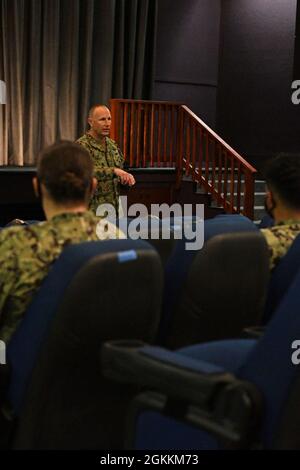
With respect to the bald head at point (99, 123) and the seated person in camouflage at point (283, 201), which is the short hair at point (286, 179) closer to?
the seated person in camouflage at point (283, 201)

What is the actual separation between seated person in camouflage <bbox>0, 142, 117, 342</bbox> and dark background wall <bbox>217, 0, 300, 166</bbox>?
7990 millimetres

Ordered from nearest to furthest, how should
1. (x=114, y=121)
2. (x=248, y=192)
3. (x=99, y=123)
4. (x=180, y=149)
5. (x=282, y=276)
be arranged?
1. (x=282, y=276)
2. (x=99, y=123)
3. (x=248, y=192)
4. (x=114, y=121)
5. (x=180, y=149)

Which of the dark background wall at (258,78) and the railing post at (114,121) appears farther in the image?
the dark background wall at (258,78)

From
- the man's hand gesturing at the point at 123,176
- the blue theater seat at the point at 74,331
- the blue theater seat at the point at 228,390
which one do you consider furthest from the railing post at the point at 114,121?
the blue theater seat at the point at 228,390

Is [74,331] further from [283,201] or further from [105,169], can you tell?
[105,169]

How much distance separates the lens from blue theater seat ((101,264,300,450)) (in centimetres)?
159

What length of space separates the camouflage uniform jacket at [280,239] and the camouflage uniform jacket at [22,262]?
34.4 inches

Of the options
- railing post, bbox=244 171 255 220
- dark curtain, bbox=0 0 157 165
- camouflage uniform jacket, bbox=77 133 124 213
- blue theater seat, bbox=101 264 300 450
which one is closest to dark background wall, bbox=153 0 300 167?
dark curtain, bbox=0 0 157 165

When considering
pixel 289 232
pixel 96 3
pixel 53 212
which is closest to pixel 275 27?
pixel 96 3

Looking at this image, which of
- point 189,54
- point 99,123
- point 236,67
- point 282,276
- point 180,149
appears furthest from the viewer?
point 236,67

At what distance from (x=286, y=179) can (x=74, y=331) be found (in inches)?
44.3

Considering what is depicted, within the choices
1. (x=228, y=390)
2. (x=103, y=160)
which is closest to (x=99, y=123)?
(x=103, y=160)

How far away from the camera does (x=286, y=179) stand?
2.75m

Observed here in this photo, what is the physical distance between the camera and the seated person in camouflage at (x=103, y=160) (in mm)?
5367
